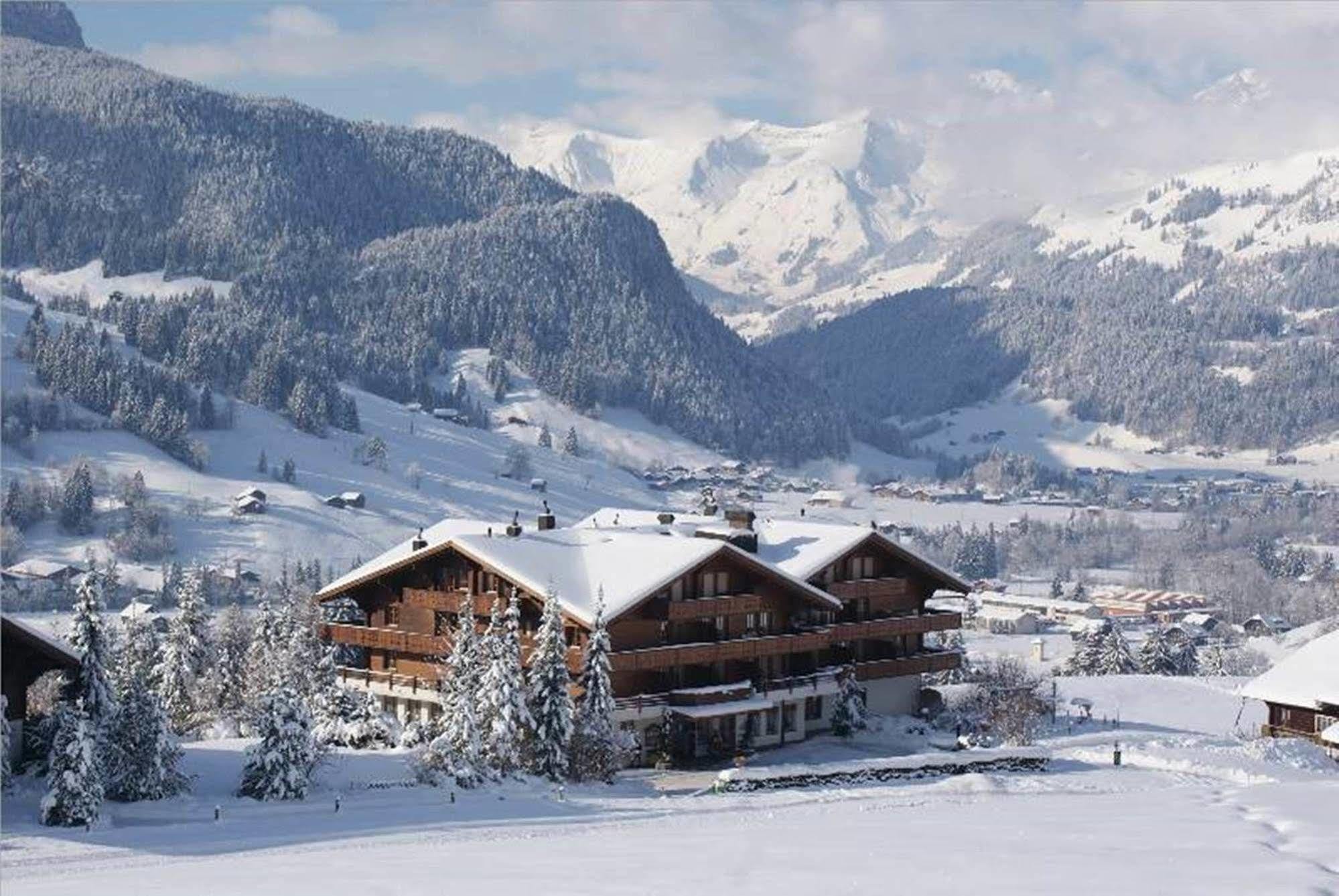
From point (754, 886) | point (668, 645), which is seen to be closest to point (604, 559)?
point (668, 645)

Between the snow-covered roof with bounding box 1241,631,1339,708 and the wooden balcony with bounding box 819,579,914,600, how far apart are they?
14225 millimetres

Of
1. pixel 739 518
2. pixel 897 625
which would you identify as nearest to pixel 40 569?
pixel 739 518

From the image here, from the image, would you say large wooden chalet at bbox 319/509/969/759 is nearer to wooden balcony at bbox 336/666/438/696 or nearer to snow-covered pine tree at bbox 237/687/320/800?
wooden balcony at bbox 336/666/438/696

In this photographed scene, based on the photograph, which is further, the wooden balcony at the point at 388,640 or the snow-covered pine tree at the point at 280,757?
the wooden balcony at the point at 388,640

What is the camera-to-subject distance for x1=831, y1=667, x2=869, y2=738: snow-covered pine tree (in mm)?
72375

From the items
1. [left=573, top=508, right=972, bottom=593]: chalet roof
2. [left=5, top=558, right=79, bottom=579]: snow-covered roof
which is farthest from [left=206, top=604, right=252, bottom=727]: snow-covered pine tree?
[left=5, top=558, right=79, bottom=579]: snow-covered roof

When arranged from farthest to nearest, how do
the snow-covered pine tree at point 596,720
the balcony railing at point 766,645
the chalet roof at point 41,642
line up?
the balcony railing at point 766,645
the snow-covered pine tree at point 596,720
the chalet roof at point 41,642

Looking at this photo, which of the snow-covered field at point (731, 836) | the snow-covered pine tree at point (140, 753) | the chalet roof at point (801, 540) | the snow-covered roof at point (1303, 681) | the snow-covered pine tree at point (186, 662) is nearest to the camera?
the snow-covered field at point (731, 836)

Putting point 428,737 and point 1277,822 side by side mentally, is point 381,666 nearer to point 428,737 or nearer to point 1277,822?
point 428,737

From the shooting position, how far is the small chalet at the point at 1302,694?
7344cm

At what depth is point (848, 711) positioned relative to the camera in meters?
72.5

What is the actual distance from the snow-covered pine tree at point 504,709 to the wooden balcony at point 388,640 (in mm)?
12703

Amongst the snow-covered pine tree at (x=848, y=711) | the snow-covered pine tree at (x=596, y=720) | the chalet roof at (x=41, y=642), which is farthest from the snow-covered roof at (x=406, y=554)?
the chalet roof at (x=41, y=642)

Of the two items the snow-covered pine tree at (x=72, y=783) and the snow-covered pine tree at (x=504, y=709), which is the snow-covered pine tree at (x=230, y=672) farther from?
the snow-covered pine tree at (x=72, y=783)
